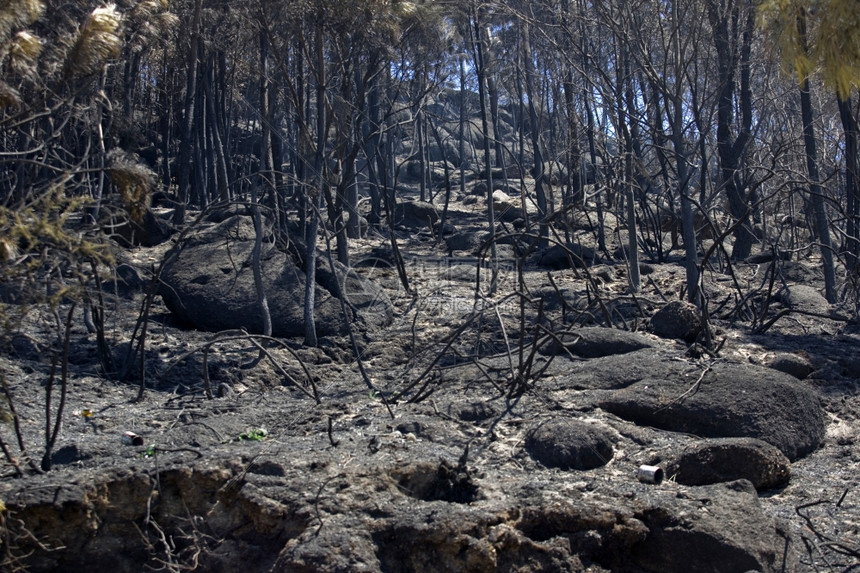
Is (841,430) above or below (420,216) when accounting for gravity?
below

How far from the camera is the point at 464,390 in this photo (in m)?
7.39

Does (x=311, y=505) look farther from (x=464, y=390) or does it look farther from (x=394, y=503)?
(x=464, y=390)

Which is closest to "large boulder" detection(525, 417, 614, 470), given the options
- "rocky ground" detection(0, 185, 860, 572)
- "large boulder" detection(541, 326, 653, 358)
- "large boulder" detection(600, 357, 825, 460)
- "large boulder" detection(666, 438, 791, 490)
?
"rocky ground" detection(0, 185, 860, 572)

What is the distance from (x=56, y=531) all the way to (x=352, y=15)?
336 inches

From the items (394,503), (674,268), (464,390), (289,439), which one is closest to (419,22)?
(674,268)

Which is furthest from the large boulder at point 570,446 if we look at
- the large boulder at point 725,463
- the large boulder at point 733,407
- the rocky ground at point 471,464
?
the large boulder at point 733,407

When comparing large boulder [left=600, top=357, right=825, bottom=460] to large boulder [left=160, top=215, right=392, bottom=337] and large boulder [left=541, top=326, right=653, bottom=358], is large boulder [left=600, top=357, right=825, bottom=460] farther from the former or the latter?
large boulder [left=160, top=215, right=392, bottom=337]

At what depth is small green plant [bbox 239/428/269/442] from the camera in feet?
21.5

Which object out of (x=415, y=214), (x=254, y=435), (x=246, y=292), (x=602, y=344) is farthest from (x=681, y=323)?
(x=415, y=214)

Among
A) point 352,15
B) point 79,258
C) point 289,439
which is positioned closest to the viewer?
point 79,258

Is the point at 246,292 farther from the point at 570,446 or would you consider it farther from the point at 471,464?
the point at 570,446

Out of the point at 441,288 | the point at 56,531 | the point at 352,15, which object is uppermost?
the point at 352,15

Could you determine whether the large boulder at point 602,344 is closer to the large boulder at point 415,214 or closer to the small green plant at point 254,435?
the small green plant at point 254,435

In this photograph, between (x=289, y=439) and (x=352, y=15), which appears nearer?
(x=289, y=439)
